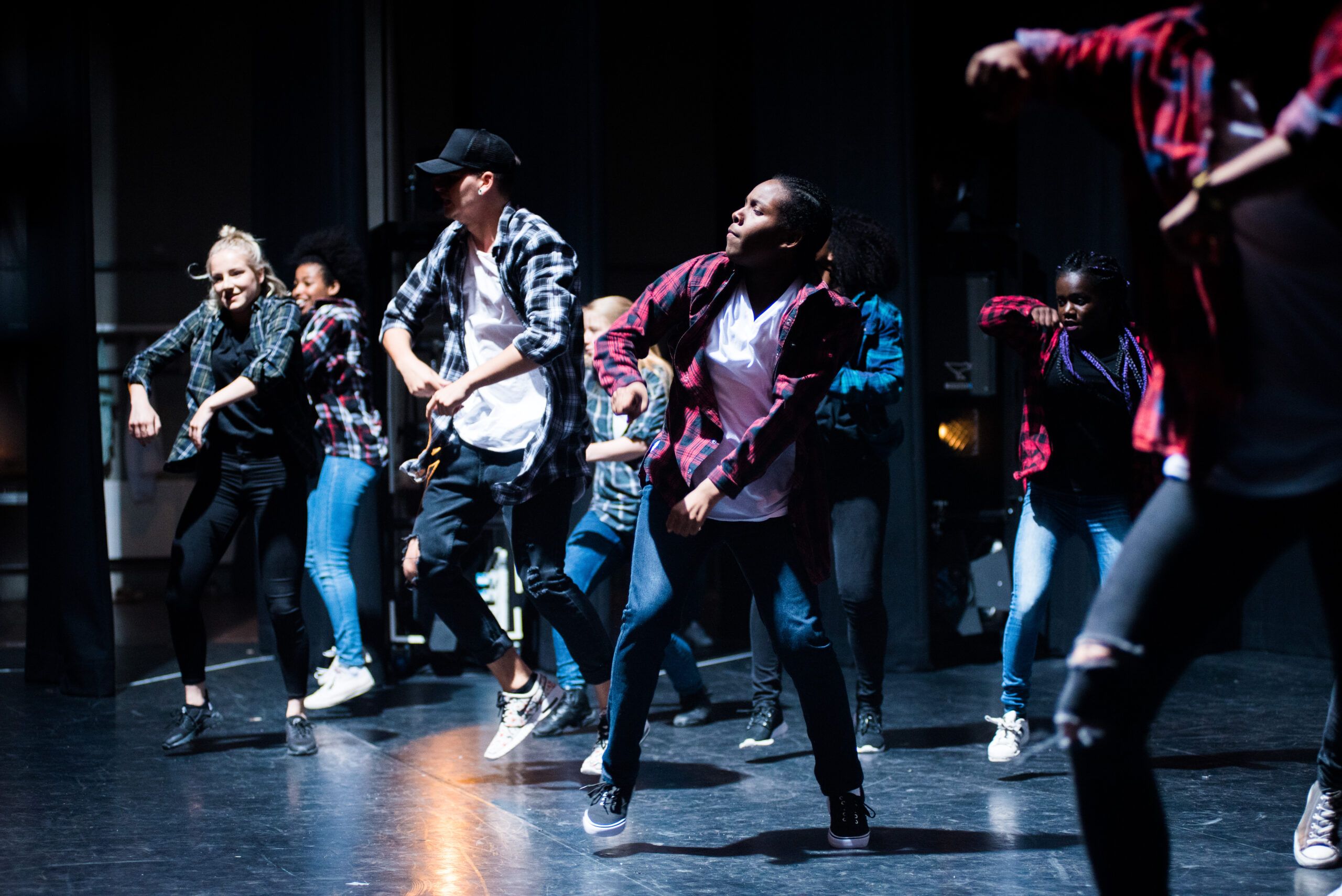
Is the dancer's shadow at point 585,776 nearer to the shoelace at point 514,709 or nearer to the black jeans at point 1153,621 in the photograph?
the shoelace at point 514,709

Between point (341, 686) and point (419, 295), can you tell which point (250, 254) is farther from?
point (341, 686)

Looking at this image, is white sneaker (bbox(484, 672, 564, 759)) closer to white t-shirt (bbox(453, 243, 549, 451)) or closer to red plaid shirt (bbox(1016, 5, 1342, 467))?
white t-shirt (bbox(453, 243, 549, 451))

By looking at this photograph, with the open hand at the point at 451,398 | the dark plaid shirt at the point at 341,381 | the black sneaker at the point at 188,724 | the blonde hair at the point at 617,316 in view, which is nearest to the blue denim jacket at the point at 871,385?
the blonde hair at the point at 617,316

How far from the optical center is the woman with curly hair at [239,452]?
4082 mm

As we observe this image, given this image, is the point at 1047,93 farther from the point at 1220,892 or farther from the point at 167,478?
the point at 167,478

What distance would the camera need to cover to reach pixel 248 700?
5.12 meters

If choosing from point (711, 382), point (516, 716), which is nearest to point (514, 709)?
point (516, 716)

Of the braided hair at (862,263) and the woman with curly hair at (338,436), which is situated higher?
the braided hair at (862,263)

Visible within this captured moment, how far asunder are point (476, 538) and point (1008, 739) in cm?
165

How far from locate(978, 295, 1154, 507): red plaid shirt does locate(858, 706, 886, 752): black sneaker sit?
89 centimetres

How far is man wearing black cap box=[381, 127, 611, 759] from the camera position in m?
3.53

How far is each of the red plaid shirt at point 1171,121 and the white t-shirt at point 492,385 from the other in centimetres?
197

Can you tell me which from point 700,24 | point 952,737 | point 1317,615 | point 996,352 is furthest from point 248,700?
point 700,24

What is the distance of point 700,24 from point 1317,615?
636 cm
